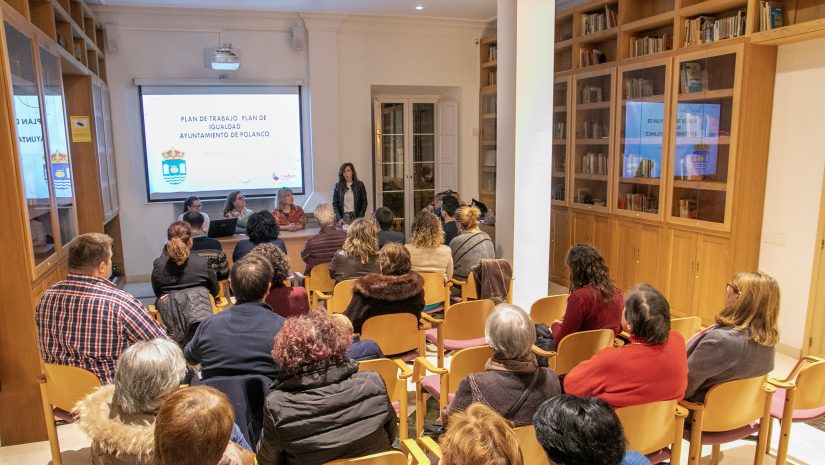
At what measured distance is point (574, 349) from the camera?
292cm

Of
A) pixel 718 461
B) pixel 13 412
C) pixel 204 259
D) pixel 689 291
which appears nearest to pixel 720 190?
pixel 689 291

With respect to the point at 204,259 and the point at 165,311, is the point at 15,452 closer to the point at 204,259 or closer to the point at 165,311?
the point at 165,311

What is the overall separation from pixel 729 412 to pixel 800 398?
0.41 meters

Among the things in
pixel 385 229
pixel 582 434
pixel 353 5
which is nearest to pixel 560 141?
pixel 385 229

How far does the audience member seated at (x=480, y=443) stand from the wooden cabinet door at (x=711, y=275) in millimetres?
4176

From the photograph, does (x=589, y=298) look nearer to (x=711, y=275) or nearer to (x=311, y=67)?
(x=711, y=275)

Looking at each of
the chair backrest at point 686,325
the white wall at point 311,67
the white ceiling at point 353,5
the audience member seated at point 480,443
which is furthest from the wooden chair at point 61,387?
the white ceiling at point 353,5

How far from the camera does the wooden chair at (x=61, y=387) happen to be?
2.53 m

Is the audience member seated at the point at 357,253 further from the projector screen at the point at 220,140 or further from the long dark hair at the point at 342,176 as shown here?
the projector screen at the point at 220,140

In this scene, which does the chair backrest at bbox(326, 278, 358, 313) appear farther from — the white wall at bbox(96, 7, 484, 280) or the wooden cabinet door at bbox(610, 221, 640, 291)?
the white wall at bbox(96, 7, 484, 280)

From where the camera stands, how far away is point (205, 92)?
24.0ft

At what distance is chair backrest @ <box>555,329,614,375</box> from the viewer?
288 centimetres

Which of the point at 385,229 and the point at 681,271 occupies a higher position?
the point at 385,229

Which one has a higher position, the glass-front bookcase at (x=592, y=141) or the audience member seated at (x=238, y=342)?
the glass-front bookcase at (x=592, y=141)
